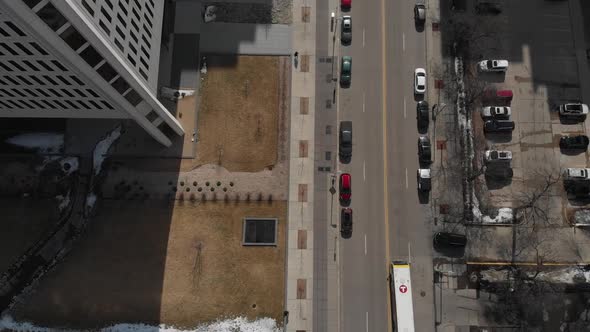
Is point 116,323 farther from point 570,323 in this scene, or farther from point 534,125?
point 534,125

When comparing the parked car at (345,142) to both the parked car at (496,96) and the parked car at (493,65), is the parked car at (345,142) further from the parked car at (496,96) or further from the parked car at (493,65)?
the parked car at (493,65)

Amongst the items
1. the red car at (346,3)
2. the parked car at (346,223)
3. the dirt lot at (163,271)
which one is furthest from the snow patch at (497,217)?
the red car at (346,3)

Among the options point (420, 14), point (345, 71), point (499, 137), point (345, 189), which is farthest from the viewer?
point (420, 14)

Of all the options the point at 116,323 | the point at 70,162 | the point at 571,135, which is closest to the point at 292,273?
the point at 116,323

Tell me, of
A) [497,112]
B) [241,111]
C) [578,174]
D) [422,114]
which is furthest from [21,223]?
[578,174]

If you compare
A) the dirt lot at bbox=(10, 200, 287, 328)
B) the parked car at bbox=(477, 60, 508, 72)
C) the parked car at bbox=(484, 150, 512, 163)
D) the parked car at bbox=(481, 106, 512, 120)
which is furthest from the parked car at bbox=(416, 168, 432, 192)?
the dirt lot at bbox=(10, 200, 287, 328)

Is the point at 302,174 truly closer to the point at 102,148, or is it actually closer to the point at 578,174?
the point at 102,148
